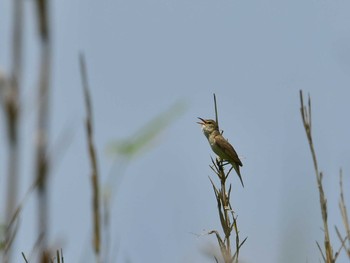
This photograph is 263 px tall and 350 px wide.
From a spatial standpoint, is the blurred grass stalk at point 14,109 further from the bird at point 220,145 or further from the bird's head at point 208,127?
the bird's head at point 208,127

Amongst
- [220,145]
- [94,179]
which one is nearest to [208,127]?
[220,145]

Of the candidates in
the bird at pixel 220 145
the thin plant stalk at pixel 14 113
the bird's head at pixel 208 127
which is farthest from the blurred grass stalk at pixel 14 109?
the bird's head at pixel 208 127

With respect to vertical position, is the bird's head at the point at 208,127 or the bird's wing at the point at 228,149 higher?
the bird's head at the point at 208,127

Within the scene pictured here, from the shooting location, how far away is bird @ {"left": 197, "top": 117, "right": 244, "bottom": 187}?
8.26 m

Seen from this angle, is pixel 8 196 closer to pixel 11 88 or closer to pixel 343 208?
pixel 11 88

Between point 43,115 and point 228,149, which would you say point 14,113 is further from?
point 228,149

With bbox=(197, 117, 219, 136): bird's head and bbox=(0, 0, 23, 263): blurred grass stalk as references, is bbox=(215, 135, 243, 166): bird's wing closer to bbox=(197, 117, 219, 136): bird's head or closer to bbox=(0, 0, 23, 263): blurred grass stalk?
bbox=(197, 117, 219, 136): bird's head

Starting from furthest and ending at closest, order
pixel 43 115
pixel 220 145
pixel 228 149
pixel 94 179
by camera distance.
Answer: pixel 220 145 → pixel 228 149 → pixel 94 179 → pixel 43 115

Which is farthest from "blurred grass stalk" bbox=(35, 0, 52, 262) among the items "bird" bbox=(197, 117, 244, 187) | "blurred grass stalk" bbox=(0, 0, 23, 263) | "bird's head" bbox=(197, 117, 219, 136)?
"bird's head" bbox=(197, 117, 219, 136)

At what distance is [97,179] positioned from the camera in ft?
3.70

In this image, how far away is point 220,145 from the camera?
8.66 m

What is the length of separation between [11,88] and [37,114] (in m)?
0.05

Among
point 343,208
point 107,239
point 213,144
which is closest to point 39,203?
point 107,239

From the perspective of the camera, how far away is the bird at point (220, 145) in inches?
325
